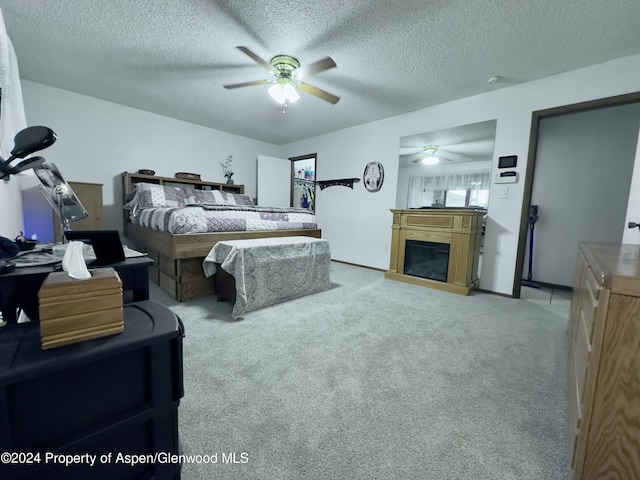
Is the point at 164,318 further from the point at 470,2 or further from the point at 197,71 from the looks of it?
the point at 197,71

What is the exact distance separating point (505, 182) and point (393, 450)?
117 inches

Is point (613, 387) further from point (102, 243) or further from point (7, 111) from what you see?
point (7, 111)

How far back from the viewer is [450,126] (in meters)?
3.29

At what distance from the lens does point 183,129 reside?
429cm

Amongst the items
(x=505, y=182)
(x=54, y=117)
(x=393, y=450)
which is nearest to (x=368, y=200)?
(x=505, y=182)

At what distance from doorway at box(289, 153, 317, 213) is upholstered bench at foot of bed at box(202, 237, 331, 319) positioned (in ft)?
8.41

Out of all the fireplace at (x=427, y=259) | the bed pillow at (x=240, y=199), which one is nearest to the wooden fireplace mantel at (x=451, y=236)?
the fireplace at (x=427, y=259)

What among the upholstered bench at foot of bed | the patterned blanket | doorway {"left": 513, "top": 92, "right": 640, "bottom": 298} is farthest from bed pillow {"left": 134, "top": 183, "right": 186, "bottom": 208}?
doorway {"left": 513, "top": 92, "right": 640, "bottom": 298}

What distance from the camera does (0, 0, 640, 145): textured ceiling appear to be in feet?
5.84

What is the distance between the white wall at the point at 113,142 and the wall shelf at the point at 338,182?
186cm

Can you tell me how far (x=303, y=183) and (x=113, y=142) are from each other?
11.3ft

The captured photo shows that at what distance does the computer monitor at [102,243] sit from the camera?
89cm

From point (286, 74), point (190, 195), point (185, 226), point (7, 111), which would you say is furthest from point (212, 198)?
point (7, 111)

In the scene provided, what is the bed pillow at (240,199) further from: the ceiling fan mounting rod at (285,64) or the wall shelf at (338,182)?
the ceiling fan mounting rod at (285,64)
